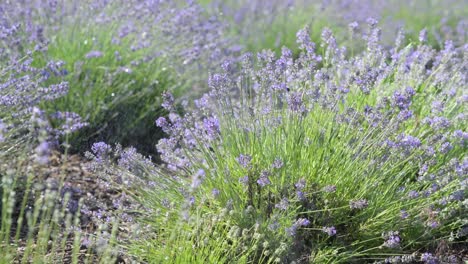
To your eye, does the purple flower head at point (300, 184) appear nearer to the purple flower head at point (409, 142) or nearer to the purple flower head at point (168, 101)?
the purple flower head at point (409, 142)

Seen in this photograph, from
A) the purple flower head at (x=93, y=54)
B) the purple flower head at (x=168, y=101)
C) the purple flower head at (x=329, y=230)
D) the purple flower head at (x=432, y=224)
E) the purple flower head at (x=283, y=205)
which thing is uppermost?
the purple flower head at (x=93, y=54)

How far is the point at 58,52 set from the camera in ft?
14.8

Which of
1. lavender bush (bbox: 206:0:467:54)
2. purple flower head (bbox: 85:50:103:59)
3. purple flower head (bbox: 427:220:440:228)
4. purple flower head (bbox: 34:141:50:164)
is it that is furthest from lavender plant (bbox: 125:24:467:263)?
lavender bush (bbox: 206:0:467:54)

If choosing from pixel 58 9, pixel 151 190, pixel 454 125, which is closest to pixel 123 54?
pixel 58 9

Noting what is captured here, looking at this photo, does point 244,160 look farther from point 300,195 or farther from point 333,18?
point 333,18

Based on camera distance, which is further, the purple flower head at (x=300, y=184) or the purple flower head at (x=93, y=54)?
the purple flower head at (x=93, y=54)

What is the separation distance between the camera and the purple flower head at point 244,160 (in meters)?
2.81

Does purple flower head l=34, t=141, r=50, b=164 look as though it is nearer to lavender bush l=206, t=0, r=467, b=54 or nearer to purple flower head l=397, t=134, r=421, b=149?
purple flower head l=397, t=134, r=421, b=149

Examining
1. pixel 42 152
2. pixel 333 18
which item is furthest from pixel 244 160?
pixel 333 18

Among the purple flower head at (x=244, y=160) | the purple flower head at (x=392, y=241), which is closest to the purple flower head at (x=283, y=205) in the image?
the purple flower head at (x=244, y=160)

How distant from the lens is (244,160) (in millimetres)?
2846

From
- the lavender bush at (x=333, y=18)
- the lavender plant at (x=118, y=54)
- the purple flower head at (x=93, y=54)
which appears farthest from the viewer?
the lavender bush at (x=333, y=18)

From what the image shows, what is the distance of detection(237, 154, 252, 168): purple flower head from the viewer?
2814 mm

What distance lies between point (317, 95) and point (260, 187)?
1.74 ft
